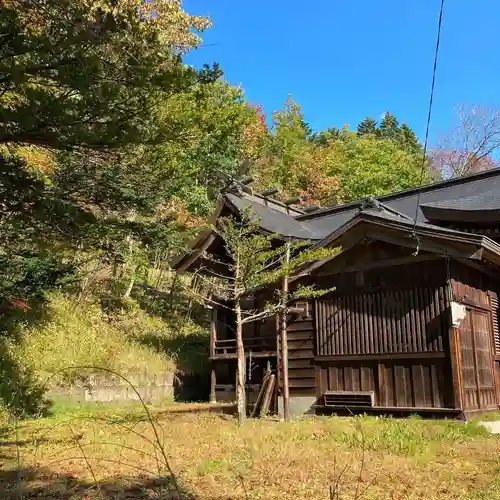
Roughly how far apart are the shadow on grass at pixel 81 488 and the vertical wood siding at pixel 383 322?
18.9 ft

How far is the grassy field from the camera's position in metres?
5.12

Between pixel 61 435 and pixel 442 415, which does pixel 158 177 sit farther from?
pixel 442 415

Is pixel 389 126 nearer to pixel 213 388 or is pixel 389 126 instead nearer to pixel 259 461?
pixel 213 388

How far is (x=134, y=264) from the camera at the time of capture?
19.2m

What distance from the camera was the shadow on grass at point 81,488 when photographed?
16.4 ft

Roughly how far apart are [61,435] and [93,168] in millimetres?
4775

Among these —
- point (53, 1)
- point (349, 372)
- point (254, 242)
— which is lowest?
point (349, 372)

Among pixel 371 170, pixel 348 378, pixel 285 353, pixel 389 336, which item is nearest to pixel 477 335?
pixel 389 336

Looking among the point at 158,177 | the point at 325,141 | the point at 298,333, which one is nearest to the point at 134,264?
the point at 298,333

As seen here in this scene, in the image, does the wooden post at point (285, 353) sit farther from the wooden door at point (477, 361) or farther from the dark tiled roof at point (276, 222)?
the wooden door at point (477, 361)

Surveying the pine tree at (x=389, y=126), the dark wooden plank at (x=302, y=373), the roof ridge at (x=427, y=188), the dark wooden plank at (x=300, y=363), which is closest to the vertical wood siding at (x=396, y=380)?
the dark wooden plank at (x=302, y=373)

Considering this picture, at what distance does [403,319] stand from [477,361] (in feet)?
5.47

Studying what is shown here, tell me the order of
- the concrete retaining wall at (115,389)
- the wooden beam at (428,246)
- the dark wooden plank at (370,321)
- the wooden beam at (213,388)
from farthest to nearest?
the wooden beam at (213,388)
the concrete retaining wall at (115,389)
the dark wooden plank at (370,321)
the wooden beam at (428,246)

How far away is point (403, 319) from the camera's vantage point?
10008 mm
